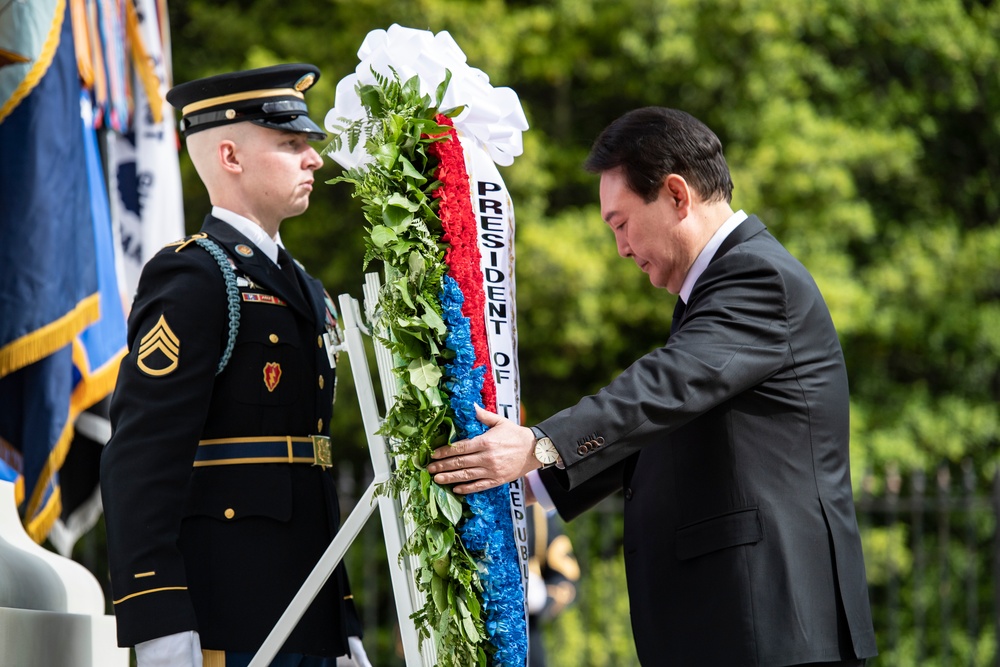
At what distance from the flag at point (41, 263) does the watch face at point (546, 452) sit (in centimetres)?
260

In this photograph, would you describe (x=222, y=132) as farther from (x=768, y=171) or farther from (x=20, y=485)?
(x=768, y=171)

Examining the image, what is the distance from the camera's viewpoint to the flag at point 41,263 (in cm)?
441

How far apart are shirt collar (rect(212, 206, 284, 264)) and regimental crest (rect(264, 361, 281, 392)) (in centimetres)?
30

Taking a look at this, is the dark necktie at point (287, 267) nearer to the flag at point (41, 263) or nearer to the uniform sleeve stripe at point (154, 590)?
the uniform sleeve stripe at point (154, 590)

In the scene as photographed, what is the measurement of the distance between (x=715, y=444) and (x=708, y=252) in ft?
1.55

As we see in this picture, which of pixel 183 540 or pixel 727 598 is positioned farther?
pixel 183 540

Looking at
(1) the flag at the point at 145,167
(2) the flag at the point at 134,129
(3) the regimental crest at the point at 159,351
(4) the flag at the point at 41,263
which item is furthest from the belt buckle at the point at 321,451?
(1) the flag at the point at 145,167

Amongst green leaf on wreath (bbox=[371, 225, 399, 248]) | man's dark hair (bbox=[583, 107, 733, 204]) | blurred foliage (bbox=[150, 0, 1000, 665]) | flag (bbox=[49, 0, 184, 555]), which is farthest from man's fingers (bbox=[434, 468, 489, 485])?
blurred foliage (bbox=[150, 0, 1000, 665])

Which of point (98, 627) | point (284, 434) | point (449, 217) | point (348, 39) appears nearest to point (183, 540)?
point (284, 434)

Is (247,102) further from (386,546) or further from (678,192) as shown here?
(386,546)

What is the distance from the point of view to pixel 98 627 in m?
3.32

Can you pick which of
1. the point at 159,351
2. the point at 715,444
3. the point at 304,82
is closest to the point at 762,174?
the point at 304,82

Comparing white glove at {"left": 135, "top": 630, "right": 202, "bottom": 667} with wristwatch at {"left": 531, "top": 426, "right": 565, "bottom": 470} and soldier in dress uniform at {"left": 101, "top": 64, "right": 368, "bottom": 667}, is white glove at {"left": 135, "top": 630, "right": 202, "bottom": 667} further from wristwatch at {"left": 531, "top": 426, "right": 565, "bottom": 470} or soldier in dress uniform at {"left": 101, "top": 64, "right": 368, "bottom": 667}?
wristwatch at {"left": 531, "top": 426, "right": 565, "bottom": 470}

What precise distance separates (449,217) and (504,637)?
0.87 metres
